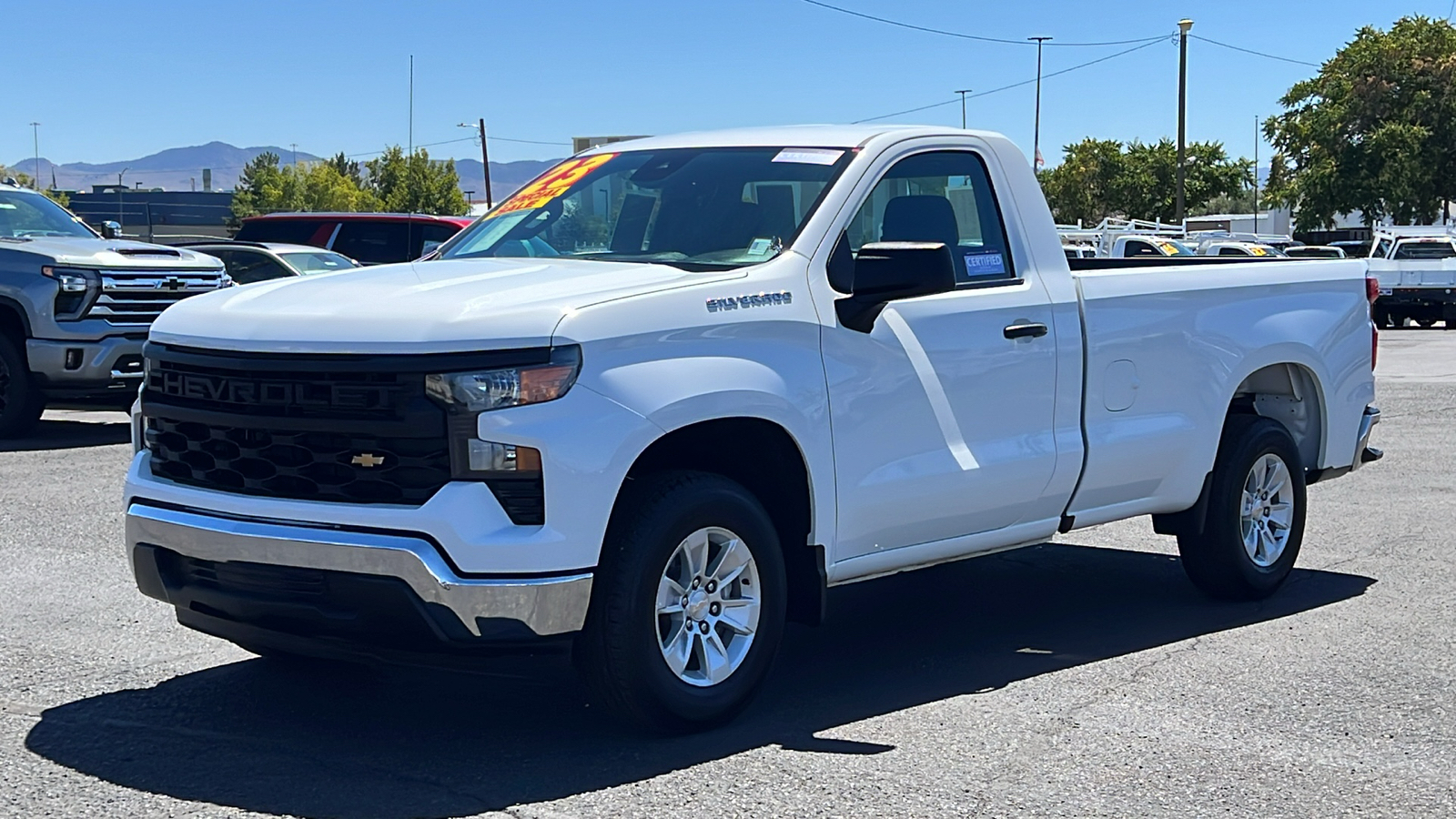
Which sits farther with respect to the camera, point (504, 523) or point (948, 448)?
point (948, 448)

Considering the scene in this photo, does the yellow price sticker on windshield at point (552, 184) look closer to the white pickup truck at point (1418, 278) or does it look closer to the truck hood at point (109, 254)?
the truck hood at point (109, 254)

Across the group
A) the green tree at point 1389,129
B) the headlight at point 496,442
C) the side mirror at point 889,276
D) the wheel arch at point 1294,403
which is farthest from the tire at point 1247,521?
the green tree at point 1389,129

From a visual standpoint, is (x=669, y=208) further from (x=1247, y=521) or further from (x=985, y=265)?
(x=1247, y=521)

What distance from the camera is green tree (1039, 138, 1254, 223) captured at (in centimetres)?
8281

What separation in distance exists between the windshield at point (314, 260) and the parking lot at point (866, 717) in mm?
9631

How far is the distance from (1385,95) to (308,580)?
5774cm

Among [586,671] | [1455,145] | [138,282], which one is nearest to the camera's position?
[586,671]

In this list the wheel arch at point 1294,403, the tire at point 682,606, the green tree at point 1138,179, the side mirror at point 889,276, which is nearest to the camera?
the tire at point 682,606

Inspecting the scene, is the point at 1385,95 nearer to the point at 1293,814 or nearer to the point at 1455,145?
the point at 1455,145

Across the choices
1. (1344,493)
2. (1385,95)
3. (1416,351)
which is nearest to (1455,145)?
(1385,95)

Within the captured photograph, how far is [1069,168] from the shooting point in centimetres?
8981

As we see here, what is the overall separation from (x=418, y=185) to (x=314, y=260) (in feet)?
358

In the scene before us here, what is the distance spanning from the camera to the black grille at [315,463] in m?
4.90

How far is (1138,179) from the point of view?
8206 cm
